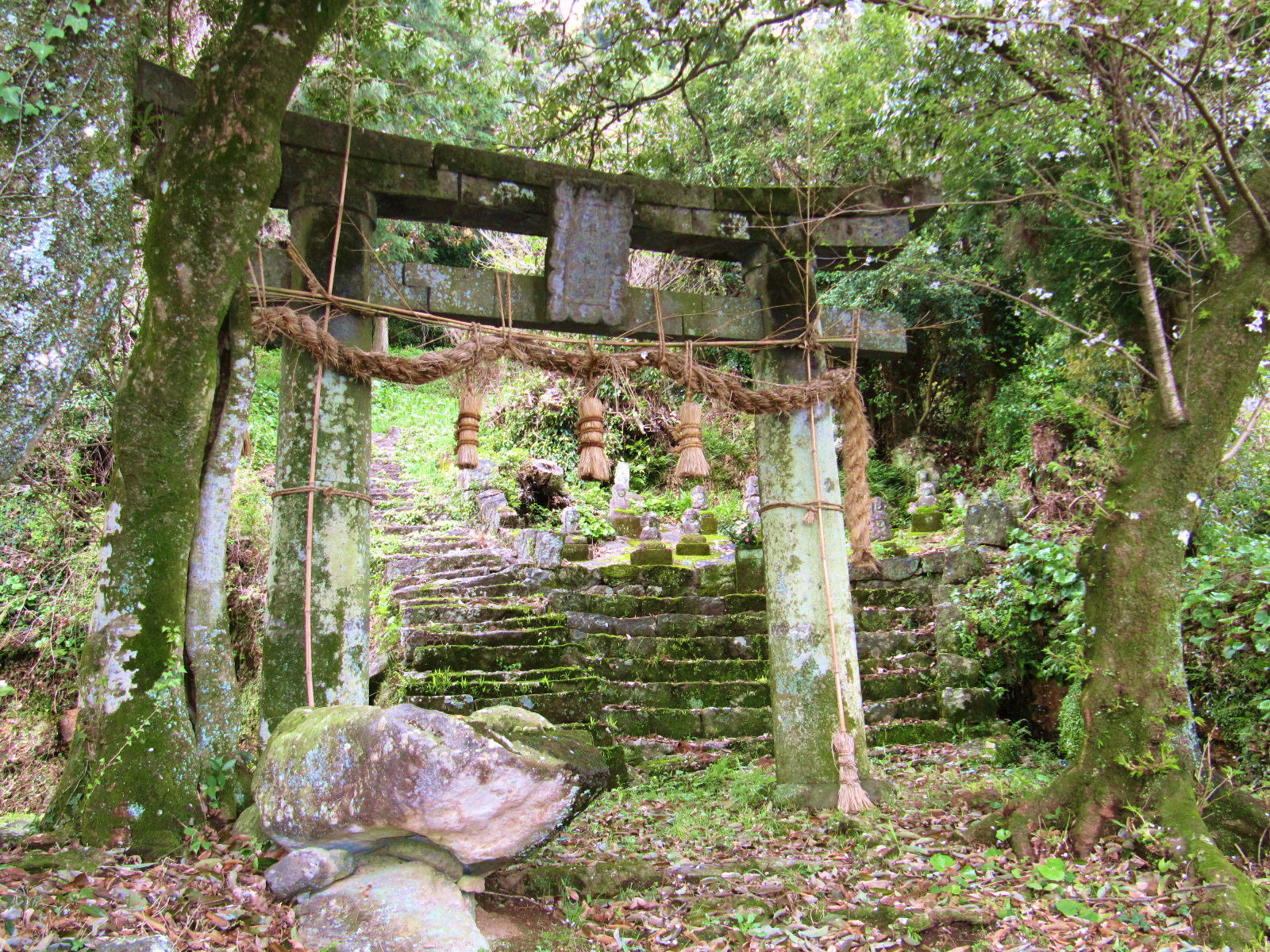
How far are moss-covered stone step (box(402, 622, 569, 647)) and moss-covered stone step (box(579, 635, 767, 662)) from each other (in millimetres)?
512

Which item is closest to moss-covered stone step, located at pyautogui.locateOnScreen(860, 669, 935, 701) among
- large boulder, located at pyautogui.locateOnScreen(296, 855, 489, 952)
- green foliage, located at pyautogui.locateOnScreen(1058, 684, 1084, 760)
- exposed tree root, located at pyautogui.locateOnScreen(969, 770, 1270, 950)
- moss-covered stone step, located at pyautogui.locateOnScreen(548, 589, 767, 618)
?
moss-covered stone step, located at pyautogui.locateOnScreen(548, 589, 767, 618)

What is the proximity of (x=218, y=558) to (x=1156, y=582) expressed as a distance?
4368 millimetres

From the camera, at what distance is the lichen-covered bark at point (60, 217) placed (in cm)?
279

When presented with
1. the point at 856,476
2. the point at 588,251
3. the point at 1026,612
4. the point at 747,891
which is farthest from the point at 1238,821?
the point at 588,251

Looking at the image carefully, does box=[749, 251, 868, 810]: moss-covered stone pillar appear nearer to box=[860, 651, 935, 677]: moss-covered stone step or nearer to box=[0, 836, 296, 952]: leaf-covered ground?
box=[860, 651, 935, 677]: moss-covered stone step

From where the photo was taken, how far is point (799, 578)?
5.55 m

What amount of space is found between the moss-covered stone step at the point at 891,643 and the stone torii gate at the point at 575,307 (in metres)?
2.74

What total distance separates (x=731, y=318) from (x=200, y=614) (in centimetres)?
360

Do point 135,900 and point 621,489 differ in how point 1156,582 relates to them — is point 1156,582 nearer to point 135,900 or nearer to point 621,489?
point 135,900

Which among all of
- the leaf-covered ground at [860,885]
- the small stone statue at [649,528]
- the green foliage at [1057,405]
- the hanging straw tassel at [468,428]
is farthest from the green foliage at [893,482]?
the hanging straw tassel at [468,428]

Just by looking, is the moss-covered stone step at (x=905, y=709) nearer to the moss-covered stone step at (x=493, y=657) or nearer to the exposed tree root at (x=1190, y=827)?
the moss-covered stone step at (x=493, y=657)

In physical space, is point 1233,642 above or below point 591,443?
below

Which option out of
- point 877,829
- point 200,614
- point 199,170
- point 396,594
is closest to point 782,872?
point 877,829

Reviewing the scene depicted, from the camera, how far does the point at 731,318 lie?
5.77 m
